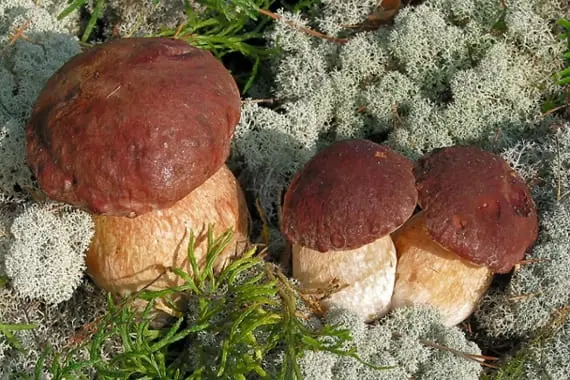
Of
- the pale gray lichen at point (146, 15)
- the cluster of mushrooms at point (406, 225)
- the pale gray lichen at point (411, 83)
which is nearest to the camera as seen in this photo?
the cluster of mushrooms at point (406, 225)

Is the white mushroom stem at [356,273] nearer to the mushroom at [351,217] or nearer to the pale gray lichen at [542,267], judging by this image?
the mushroom at [351,217]

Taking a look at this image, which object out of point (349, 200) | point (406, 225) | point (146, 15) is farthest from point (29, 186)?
point (406, 225)

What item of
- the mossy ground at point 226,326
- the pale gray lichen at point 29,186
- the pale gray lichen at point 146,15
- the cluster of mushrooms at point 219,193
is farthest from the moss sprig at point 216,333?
the pale gray lichen at point 146,15

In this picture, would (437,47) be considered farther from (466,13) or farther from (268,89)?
(268,89)

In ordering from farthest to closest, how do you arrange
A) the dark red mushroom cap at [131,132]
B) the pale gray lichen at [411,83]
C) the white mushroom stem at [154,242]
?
the pale gray lichen at [411,83], the white mushroom stem at [154,242], the dark red mushroom cap at [131,132]

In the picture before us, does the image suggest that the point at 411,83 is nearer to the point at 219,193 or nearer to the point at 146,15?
the point at 219,193

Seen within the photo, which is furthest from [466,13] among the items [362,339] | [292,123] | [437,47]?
[362,339]
